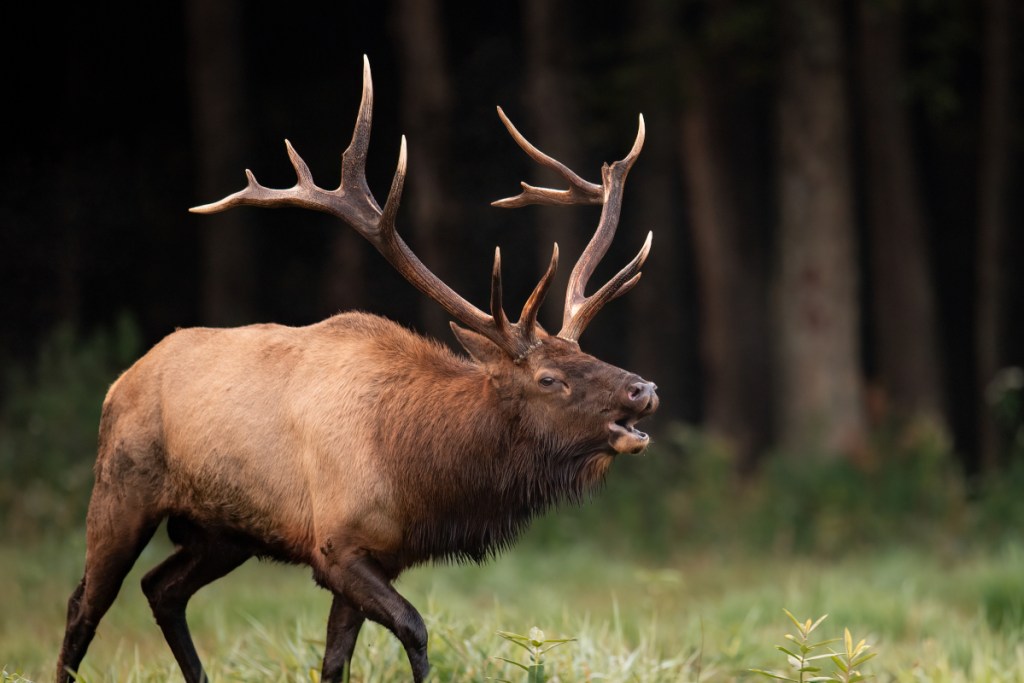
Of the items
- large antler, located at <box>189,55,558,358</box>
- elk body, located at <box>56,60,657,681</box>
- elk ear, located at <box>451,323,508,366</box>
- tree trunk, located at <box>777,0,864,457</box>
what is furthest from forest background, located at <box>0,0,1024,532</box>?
elk ear, located at <box>451,323,508,366</box>

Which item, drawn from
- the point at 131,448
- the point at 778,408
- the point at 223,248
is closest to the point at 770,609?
the point at 131,448

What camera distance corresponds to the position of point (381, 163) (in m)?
14.4

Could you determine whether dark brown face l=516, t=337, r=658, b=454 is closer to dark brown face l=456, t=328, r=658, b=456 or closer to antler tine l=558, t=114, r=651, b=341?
dark brown face l=456, t=328, r=658, b=456

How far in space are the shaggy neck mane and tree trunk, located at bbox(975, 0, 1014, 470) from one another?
8.40 metres

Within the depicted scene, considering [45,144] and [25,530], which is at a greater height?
[45,144]

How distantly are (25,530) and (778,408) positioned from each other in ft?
21.4

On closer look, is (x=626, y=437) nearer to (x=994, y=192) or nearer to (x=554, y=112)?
(x=554, y=112)

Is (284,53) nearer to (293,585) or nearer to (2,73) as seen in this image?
(2,73)

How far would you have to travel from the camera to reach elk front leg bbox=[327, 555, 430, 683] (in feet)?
16.2

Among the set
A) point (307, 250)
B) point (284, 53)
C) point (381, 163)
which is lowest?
point (307, 250)

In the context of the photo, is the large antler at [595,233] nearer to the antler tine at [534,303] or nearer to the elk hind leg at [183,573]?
the antler tine at [534,303]

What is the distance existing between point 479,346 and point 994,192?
8671 mm

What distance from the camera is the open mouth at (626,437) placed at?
16.6ft

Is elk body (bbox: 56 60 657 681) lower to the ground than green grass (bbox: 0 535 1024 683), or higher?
higher
